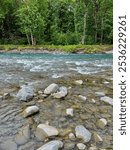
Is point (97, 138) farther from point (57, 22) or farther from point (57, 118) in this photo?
point (57, 22)

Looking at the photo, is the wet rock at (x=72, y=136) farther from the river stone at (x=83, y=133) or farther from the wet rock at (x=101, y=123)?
the wet rock at (x=101, y=123)

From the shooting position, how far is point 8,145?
4.70m

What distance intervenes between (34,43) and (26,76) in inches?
986

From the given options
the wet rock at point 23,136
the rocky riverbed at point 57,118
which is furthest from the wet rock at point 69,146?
the wet rock at point 23,136

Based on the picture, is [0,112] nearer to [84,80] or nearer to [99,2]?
[84,80]

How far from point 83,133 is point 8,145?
4.57 ft

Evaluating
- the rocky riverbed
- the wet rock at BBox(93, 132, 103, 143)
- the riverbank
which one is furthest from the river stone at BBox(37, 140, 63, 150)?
the riverbank

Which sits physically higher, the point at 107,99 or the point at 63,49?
the point at 107,99

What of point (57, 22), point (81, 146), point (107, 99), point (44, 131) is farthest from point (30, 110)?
point (57, 22)

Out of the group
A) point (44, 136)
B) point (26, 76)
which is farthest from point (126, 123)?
point (26, 76)

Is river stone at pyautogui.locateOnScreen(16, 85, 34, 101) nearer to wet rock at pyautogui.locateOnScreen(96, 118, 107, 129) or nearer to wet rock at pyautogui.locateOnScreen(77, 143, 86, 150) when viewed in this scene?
wet rock at pyautogui.locateOnScreen(96, 118, 107, 129)

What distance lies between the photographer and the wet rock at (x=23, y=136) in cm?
484

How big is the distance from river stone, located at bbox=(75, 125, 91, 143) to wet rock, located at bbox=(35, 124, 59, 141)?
0.40 meters

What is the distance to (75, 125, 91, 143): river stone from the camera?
193 inches
